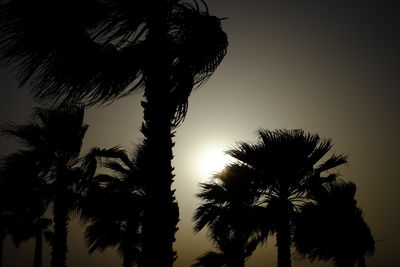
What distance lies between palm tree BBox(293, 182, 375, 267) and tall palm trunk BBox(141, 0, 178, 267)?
5.95 meters

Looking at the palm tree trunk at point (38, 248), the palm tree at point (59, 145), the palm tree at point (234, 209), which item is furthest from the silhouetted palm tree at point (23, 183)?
the palm tree trunk at point (38, 248)

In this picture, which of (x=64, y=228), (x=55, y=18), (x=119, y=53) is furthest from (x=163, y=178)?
(x=64, y=228)

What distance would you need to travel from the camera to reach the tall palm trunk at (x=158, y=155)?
541 cm

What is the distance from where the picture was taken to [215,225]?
12602 mm

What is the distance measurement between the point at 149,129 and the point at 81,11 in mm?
2076

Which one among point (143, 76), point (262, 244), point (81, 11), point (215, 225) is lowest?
point (262, 244)

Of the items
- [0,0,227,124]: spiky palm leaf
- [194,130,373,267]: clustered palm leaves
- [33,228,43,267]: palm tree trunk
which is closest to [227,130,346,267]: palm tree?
[194,130,373,267]: clustered palm leaves

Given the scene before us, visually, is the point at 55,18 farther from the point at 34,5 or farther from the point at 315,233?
the point at 315,233

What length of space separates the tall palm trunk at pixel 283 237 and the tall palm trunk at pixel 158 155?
4.95m

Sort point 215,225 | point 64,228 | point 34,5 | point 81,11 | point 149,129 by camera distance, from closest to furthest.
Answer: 1. point 34,5
2. point 81,11
3. point 149,129
4. point 64,228
5. point 215,225

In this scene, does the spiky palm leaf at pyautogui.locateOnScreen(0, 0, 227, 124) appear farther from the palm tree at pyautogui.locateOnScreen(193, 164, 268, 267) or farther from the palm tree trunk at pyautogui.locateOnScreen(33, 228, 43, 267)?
the palm tree trunk at pyautogui.locateOnScreen(33, 228, 43, 267)

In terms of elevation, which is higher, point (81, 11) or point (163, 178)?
point (81, 11)

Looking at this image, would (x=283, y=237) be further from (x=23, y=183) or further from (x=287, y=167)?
(x=23, y=183)

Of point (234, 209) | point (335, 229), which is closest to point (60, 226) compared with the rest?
point (234, 209)
